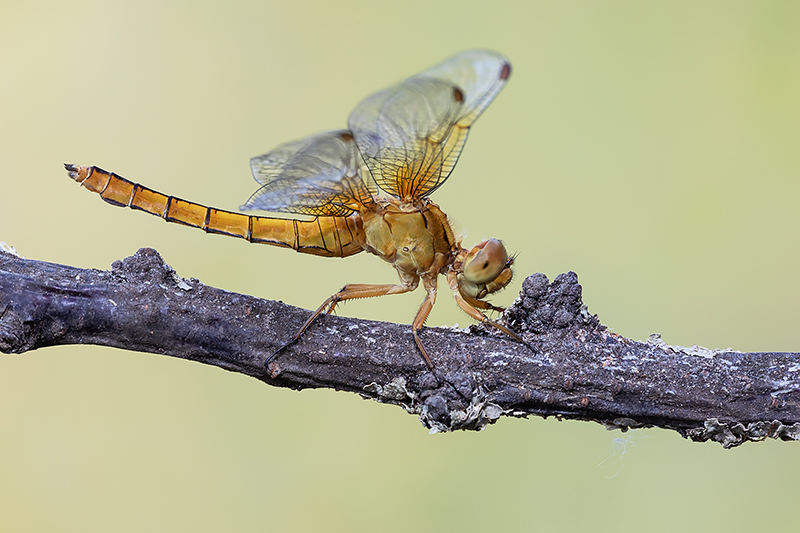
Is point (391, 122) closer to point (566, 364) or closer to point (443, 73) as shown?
point (443, 73)

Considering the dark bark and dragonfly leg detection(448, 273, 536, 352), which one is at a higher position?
dragonfly leg detection(448, 273, 536, 352)

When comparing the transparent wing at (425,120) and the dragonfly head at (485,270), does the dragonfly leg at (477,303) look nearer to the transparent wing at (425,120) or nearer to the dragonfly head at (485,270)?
the dragonfly head at (485,270)

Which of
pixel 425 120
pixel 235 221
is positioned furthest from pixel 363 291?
pixel 425 120

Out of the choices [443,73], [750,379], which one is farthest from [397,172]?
[750,379]

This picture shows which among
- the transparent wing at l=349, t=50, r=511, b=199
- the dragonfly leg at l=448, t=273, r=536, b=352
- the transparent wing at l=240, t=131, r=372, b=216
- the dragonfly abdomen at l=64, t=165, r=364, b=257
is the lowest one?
the dragonfly leg at l=448, t=273, r=536, b=352

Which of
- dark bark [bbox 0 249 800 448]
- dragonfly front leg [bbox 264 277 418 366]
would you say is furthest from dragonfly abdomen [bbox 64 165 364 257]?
dark bark [bbox 0 249 800 448]

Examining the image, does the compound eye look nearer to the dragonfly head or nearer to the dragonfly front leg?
the dragonfly head

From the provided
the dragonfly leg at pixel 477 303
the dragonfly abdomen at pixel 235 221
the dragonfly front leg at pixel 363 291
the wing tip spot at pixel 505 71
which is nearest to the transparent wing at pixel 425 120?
the wing tip spot at pixel 505 71
